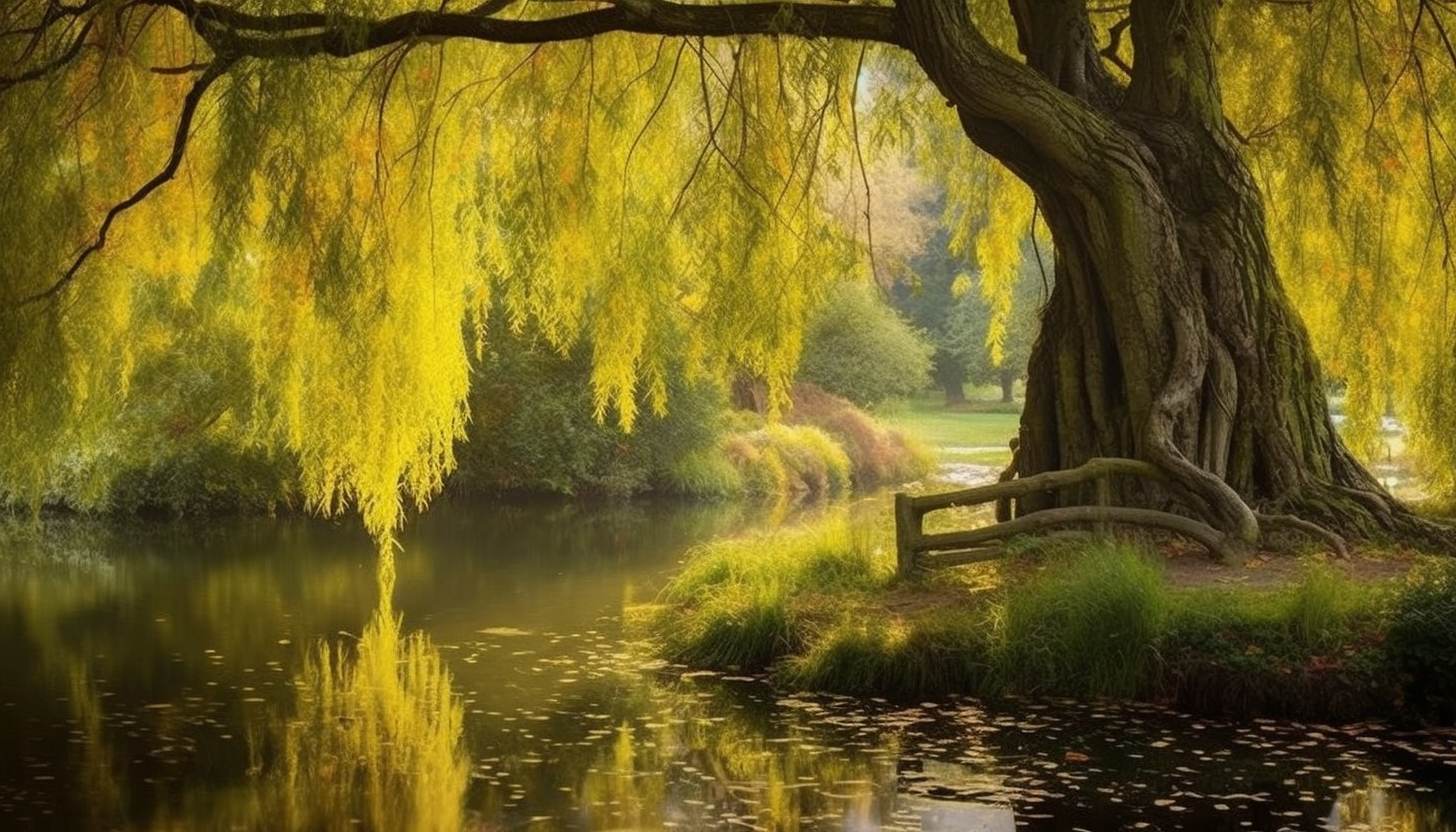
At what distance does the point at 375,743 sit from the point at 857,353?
72.4 feet

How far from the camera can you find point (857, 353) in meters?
30.1

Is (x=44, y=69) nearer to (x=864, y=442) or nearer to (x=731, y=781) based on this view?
(x=731, y=781)

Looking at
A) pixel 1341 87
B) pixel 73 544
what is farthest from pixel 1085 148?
pixel 73 544

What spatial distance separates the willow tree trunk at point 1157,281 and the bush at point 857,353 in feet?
60.3

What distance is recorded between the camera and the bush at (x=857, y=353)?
97.8ft

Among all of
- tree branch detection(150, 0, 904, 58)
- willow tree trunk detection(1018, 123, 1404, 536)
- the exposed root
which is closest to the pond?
the exposed root

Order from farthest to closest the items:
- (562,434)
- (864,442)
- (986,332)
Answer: (986,332)
(864,442)
(562,434)

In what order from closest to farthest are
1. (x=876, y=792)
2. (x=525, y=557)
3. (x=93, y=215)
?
1. (x=876, y=792)
2. (x=93, y=215)
3. (x=525, y=557)

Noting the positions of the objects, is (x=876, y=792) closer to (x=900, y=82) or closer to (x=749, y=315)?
(x=749, y=315)

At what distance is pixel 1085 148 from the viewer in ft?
34.2

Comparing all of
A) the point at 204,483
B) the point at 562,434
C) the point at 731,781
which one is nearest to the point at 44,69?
the point at 731,781

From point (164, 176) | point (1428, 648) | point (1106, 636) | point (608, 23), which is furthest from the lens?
point (608, 23)

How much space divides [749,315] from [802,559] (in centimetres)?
150

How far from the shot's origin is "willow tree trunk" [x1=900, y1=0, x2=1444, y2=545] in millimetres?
10375
